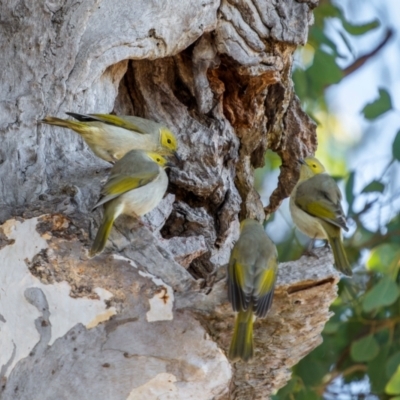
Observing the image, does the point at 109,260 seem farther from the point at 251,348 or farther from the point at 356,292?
the point at 356,292

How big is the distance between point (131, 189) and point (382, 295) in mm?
2014

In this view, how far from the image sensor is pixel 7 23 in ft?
17.5

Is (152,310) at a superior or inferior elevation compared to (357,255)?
superior

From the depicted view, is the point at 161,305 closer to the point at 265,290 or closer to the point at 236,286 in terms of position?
the point at 236,286

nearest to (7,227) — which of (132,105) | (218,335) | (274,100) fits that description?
(218,335)

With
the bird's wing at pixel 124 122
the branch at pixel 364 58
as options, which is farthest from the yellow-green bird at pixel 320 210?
the branch at pixel 364 58

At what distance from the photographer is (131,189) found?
184 inches

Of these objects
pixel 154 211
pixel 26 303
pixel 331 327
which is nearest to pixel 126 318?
pixel 26 303

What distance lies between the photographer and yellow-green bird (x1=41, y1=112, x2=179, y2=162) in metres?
5.07

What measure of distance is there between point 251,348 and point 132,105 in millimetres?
2436

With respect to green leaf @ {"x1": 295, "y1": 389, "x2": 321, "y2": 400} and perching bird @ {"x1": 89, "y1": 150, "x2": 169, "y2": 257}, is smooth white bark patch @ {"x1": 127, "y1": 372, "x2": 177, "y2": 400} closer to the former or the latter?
perching bird @ {"x1": 89, "y1": 150, "x2": 169, "y2": 257}

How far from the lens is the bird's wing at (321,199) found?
16.7 feet

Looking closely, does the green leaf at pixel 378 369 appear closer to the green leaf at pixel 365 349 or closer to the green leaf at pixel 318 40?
the green leaf at pixel 365 349

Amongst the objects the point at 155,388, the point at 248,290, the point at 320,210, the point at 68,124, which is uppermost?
the point at 68,124
